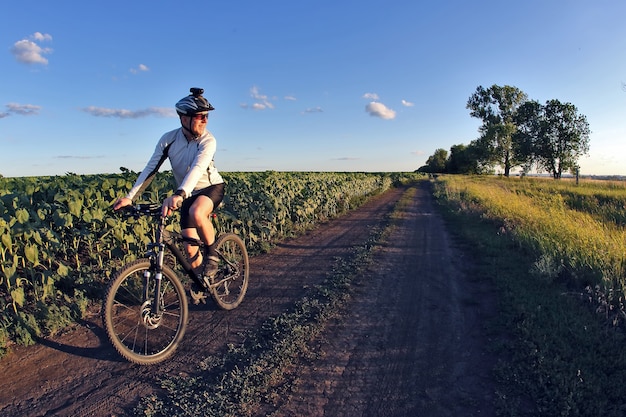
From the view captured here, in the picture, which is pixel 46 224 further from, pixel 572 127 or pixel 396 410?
pixel 572 127

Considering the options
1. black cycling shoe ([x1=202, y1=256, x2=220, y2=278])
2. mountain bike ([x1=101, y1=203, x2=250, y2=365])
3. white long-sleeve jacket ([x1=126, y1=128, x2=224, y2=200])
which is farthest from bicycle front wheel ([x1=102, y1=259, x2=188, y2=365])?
white long-sleeve jacket ([x1=126, y1=128, x2=224, y2=200])

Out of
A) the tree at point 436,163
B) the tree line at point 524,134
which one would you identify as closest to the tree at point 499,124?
the tree line at point 524,134

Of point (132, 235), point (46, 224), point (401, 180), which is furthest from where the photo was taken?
point (401, 180)

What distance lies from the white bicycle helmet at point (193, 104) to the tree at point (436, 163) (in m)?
126

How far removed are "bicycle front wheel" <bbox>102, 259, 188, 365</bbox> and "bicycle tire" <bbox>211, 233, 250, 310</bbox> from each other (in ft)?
2.38

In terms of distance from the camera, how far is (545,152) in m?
57.8

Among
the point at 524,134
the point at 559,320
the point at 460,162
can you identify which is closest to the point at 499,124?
the point at 524,134

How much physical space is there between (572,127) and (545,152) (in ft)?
16.1

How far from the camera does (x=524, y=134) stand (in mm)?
61938

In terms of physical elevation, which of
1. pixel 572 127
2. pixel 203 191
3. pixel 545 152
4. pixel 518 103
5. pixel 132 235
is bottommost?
pixel 132 235

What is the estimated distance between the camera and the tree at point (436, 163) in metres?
124

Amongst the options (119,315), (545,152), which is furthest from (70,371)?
(545,152)

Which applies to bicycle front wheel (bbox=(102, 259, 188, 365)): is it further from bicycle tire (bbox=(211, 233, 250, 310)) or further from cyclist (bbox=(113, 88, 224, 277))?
bicycle tire (bbox=(211, 233, 250, 310))

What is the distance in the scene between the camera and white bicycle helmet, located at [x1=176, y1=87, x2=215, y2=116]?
407 cm
